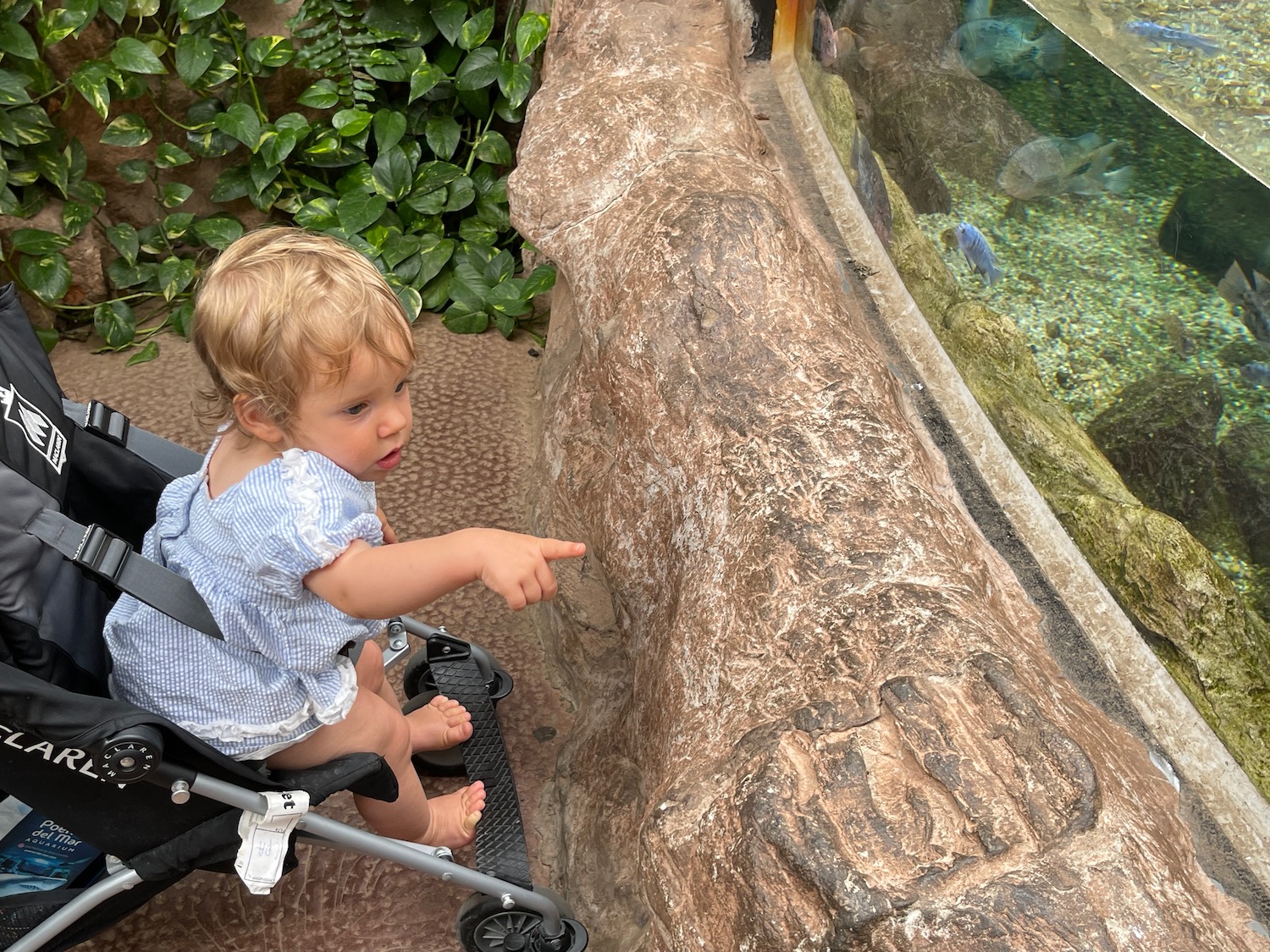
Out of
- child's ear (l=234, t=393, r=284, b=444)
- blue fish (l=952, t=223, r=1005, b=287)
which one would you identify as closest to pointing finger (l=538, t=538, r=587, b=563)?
child's ear (l=234, t=393, r=284, b=444)

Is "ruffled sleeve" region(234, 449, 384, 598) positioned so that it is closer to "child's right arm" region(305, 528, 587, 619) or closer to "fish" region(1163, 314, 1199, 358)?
"child's right arm" region(305, 528, 587, 619)

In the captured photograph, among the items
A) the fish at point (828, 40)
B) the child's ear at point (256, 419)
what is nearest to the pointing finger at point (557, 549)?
the child's ear at point (256, 419)

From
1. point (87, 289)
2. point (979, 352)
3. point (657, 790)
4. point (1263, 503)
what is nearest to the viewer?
point (657, 790)

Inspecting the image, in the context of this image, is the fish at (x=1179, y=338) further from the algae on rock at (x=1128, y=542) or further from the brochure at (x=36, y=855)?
the brochure at (x=36, y=855)

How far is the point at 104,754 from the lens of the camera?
1215 mm

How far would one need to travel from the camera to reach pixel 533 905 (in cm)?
159

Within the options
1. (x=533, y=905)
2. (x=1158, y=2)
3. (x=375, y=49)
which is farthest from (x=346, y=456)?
(x=375, y=49)

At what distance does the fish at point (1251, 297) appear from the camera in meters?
1.33

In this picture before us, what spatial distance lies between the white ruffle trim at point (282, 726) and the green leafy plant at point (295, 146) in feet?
5.78

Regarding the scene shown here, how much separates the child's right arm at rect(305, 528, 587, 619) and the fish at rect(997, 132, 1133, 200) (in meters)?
1.08

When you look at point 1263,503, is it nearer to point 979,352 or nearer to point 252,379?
point 979,352

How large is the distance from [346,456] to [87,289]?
2.30m

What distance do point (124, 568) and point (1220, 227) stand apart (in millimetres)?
1487

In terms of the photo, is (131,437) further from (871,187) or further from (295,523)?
(871,187)
